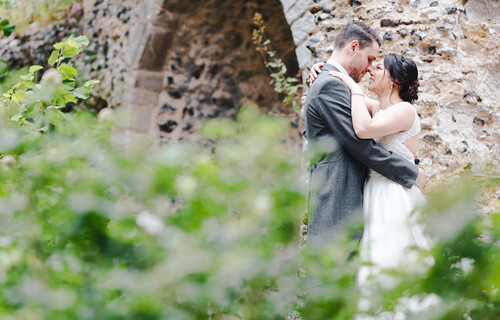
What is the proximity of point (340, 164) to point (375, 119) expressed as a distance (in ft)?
0.85

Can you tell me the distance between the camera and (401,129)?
2.45 meters

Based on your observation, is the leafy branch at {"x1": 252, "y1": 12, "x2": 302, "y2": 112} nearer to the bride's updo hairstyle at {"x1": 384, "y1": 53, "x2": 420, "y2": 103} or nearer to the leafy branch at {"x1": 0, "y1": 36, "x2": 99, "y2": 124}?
the bride's updo hairstyle at {"x1": 384, "y1": 53, "x2": 420, "y2": 103}

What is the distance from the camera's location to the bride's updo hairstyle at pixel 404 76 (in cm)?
252

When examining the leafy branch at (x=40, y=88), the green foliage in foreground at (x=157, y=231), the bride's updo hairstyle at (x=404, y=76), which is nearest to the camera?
the green foliage in foreground at (x=157, y=231)

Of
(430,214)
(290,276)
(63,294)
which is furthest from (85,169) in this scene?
(430,214)

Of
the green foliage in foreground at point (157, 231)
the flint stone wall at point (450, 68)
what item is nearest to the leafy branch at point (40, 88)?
the green foliage in foreground at point (157, 231)

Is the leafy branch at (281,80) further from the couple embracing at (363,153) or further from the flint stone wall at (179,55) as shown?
the couple embracing at (363,153)

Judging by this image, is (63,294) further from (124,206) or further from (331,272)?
(331,272)

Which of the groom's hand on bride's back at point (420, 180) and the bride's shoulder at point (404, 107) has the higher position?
the bride's shoulder at point (404, 107)

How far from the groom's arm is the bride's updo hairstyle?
0.98ft

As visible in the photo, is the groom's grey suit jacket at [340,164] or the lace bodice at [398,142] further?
the lace bodice at [398,142]

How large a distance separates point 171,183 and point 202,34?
5775mm

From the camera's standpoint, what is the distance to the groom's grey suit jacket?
7.59 feet

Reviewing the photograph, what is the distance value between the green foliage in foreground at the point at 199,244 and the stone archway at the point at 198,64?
5.25m
